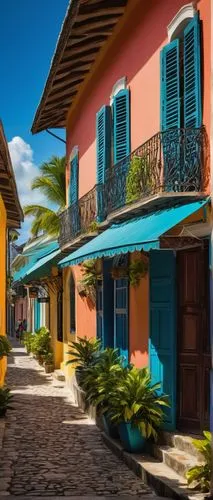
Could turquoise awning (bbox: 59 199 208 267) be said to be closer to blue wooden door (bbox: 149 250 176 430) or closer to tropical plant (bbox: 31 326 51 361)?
blue wooden door (bbox: 149 250 176 430)

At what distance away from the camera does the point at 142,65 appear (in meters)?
11.3

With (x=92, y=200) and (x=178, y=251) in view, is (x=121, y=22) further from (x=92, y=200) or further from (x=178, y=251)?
(x=178, y=251)

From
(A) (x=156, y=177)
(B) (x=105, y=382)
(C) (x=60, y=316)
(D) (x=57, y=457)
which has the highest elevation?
(A) (x=156, y=177)

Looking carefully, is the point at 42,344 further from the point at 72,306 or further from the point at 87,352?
the point at 87,352

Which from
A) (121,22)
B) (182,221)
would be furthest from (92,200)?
(182,221)

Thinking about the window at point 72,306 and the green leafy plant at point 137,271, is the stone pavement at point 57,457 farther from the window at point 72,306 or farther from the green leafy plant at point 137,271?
the window at point 72,306

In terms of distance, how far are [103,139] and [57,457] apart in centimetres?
709

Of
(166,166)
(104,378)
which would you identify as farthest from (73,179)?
(166,166)

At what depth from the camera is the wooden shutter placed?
534 inches

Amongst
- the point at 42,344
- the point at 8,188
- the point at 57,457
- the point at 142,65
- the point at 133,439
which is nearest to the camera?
the point at 133,439

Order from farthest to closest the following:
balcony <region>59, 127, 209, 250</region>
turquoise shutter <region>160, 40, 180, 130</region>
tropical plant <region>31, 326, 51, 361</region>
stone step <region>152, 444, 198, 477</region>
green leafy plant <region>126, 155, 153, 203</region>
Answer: tropical plant <region>31, 326, 51, 361</region>, green leafy plant <region>126, 155, 153, 203</region>, turquoise shutter <region>160, 40, 180, 130</region>, balcony <region>59, 127, 209, 250</region>, stone step <region>152, 444, 198, 477</region>

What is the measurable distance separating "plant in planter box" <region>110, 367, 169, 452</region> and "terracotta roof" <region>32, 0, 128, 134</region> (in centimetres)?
654

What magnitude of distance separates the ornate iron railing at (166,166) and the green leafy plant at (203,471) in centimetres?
332

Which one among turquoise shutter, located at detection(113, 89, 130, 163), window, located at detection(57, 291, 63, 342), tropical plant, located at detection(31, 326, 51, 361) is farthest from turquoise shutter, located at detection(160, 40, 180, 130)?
tropical plant, located at detection(31, 326, 51, 361)
